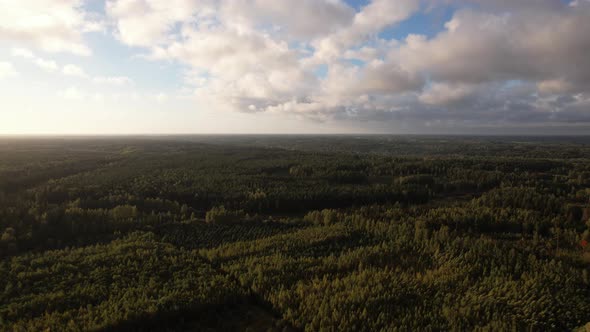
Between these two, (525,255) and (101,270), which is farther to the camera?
(525,255)

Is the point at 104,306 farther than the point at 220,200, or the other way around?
the point at 220,200

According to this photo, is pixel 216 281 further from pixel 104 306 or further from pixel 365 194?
pixel 365 194

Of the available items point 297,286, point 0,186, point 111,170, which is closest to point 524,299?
point 297,286

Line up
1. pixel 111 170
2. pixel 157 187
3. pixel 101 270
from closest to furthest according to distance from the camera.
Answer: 1. pixel 101 270
2. pixel 157 187
3. pixel 111 170

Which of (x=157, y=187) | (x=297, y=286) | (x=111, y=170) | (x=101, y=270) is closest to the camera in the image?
(x=297, y=286)

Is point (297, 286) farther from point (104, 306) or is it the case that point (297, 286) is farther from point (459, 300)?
point (104, 306)

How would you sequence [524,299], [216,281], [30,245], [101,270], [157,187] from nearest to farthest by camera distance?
[524,299] < [216,281] < [101,270] < [30,245] < [157,187]

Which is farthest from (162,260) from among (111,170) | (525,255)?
(111,170)

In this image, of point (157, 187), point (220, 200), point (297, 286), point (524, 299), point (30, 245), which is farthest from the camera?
point (157, 187)
